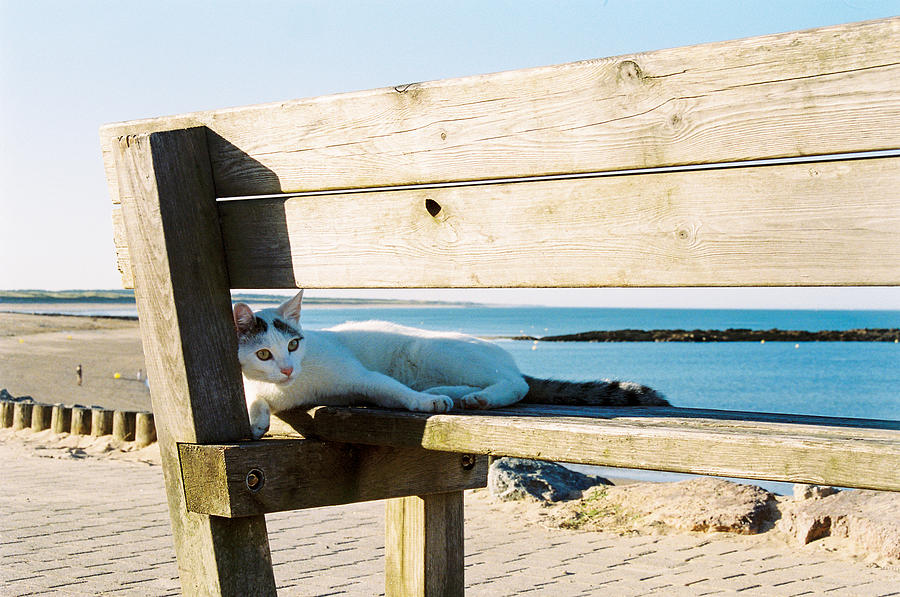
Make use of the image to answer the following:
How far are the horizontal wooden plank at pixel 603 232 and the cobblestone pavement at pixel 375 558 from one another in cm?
296

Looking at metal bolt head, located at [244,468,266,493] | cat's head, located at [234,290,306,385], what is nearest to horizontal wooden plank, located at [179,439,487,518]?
metal bolt head, located at [244,468,266,493]

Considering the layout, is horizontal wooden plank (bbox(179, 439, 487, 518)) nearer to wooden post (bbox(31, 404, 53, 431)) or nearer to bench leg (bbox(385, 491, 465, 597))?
bench leg (bbox(385, 491, 465, 597))

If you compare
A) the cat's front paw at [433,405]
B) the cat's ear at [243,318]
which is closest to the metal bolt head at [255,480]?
the cat's front paw at [433,405]

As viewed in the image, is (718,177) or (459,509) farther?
(459,509)

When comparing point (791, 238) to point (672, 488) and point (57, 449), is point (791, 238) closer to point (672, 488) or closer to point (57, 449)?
point (672, 488)

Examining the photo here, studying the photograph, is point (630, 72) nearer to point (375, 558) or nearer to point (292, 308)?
point (292, 308)

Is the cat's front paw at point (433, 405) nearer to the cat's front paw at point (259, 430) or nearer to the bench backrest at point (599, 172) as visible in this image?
the cat's front paw at point (259, 430)

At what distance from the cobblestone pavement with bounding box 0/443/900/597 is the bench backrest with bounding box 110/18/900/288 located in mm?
3018

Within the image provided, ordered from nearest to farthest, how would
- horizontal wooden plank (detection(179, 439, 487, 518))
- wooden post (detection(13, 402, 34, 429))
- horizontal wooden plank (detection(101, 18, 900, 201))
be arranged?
1. horizontal wooden plank (detection(101, 18, 900, 201))
2. horizontal wooden plank (detection(179, 439, 487, 518))
3. wooden post (detection(13, 402, 34, 429))

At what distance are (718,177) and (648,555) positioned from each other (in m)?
4.10

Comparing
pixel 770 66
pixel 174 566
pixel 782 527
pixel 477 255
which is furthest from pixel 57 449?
pixel 770 66

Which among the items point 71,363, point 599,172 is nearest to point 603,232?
point 599,172

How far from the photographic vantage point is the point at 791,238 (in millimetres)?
1469

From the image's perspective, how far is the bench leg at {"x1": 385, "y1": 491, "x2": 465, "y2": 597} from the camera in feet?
9.68
